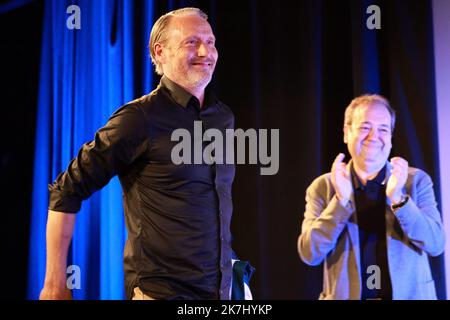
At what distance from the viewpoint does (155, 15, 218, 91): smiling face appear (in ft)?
5.59

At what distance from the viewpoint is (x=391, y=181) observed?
2139mm

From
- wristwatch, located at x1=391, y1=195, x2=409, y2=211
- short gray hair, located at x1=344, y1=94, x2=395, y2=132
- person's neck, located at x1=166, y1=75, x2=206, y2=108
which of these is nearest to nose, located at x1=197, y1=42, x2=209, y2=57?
person's neck, located at x1=166, y1=75, x2=206, y2=108

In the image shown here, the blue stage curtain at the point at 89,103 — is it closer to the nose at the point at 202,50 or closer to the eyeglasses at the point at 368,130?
the nose at the point at 202,50

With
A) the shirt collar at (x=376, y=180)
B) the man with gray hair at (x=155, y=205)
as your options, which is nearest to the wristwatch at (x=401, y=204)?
the shirt collar at (x=376, y=180)

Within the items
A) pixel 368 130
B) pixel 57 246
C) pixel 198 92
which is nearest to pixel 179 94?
pixel 198 92

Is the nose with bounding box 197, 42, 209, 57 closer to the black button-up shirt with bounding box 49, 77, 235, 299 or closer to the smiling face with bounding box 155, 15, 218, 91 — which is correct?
the smiling face with bounding box 155, 15, 218, 91

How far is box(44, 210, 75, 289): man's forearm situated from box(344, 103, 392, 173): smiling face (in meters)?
1.19
